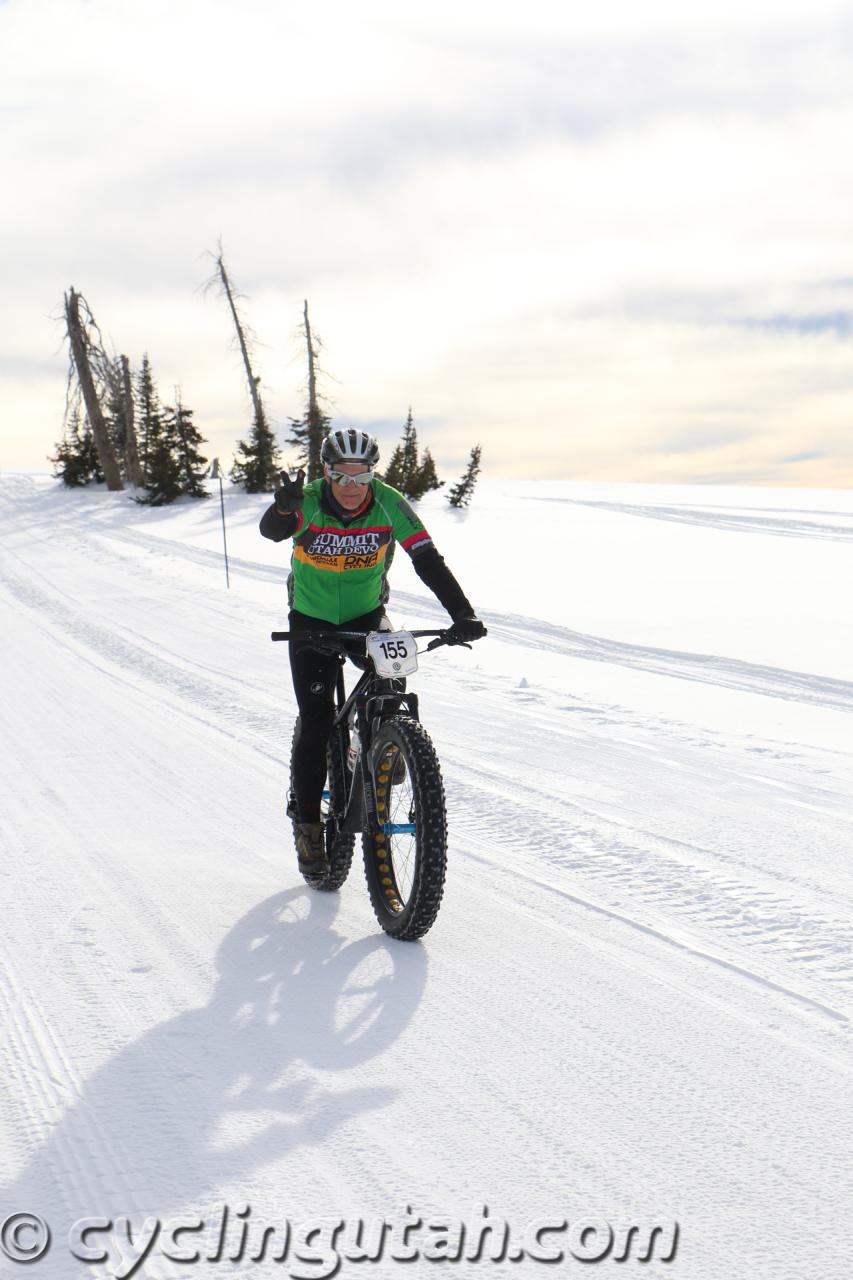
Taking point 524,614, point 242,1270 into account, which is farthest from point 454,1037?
point 524,614

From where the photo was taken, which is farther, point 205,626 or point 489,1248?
point 205,626

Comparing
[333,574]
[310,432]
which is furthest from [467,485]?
[333,574]

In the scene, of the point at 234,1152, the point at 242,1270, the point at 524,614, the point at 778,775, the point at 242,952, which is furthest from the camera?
the point at 524,614

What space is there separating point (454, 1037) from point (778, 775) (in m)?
4.20

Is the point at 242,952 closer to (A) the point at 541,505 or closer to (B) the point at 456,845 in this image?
(B) the point at 456,845

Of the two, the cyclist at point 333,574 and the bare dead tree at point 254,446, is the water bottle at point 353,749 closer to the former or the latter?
the cyclist at point 333,574

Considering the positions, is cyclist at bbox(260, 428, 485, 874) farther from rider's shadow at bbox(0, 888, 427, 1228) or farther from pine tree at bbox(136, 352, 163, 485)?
pine tree at bbox(136, 352, 163, 485)

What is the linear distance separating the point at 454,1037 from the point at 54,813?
3505mm

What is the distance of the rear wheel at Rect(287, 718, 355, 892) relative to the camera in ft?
17.1

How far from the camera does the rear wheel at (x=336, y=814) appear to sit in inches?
205

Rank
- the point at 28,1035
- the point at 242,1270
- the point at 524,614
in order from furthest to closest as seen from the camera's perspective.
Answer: the point at 524,614 → the point at 28,1035 → the point at 242,1270

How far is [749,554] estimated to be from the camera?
24.2 meters

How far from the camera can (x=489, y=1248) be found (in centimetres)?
261

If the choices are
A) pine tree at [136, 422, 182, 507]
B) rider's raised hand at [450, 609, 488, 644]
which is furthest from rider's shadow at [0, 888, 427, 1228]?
pine tree at [136, 422, 182, 507]
